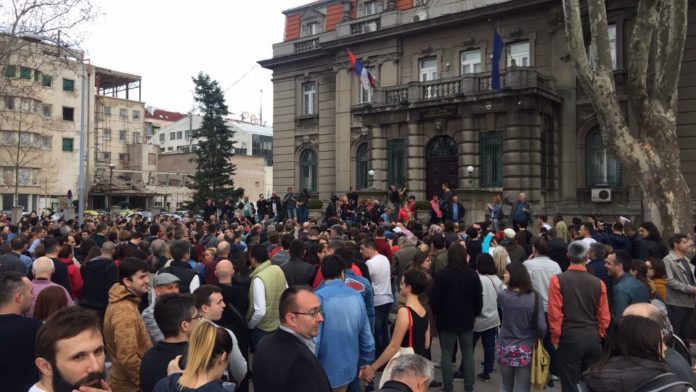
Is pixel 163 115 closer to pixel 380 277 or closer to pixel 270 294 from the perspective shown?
pixel 380 277

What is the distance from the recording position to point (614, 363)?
354 cm

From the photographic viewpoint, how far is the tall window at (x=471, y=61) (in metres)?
26.5

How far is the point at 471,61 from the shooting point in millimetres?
26719

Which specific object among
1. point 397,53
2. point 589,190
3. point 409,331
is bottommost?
point 409,331

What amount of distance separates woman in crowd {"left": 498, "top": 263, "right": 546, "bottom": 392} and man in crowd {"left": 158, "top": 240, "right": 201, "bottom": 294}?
149 inches

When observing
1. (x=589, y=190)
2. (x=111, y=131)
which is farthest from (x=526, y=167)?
(x=111, y=131)

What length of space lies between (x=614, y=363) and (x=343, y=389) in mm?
2800

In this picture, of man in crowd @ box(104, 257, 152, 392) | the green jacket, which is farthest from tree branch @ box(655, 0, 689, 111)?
man in crowd @ box(104, 257, 152, 392)

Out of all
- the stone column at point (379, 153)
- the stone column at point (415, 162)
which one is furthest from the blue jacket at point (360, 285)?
the stone column at point (379, 153)

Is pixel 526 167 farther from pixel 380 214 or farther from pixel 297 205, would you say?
pixel 297 205

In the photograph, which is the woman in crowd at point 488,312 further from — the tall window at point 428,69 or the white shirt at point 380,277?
the tall window at point 428,69

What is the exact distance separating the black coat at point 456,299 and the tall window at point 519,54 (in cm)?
1999

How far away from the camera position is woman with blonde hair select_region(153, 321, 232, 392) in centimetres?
327

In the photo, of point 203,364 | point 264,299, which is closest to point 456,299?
point 264,299
